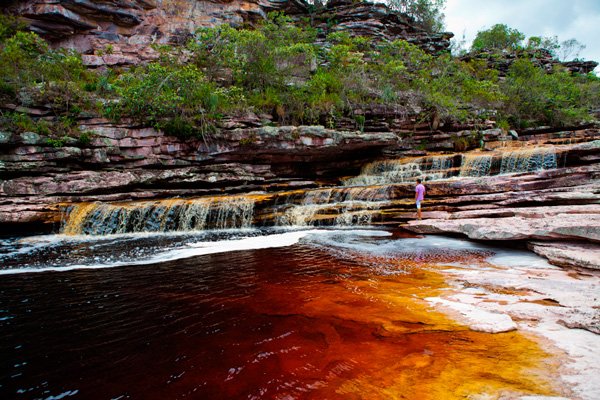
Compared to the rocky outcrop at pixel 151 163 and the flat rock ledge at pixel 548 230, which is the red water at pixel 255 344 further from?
the rocky outcrop at pixel 151 163

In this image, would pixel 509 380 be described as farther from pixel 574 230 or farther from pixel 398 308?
pixel 574 230

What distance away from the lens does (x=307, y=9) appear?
32312 millimetres

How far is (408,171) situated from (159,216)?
39.1ft

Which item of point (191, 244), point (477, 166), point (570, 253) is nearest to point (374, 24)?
point (477, 166)

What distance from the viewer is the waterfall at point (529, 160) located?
12672 millimetres

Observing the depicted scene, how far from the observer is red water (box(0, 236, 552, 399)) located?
218cm

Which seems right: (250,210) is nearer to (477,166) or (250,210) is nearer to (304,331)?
(304,331)

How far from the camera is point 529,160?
13.2 m

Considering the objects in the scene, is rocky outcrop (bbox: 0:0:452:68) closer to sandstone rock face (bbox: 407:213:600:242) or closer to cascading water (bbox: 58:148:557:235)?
cascading water (bbox: 58:148:557:235)

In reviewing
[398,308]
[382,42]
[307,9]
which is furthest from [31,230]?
[307,9]

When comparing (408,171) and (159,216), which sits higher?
(408,171)

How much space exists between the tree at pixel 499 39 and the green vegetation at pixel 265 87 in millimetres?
7742

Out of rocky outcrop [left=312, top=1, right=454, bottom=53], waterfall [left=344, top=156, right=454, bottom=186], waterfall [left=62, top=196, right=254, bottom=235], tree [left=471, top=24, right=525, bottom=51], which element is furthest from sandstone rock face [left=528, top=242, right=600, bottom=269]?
tree [left=471, top=24, right=525, bottom=51]

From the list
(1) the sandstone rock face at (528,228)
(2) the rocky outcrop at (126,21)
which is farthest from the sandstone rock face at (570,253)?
(2) the rocky outcrop at (126,21)
